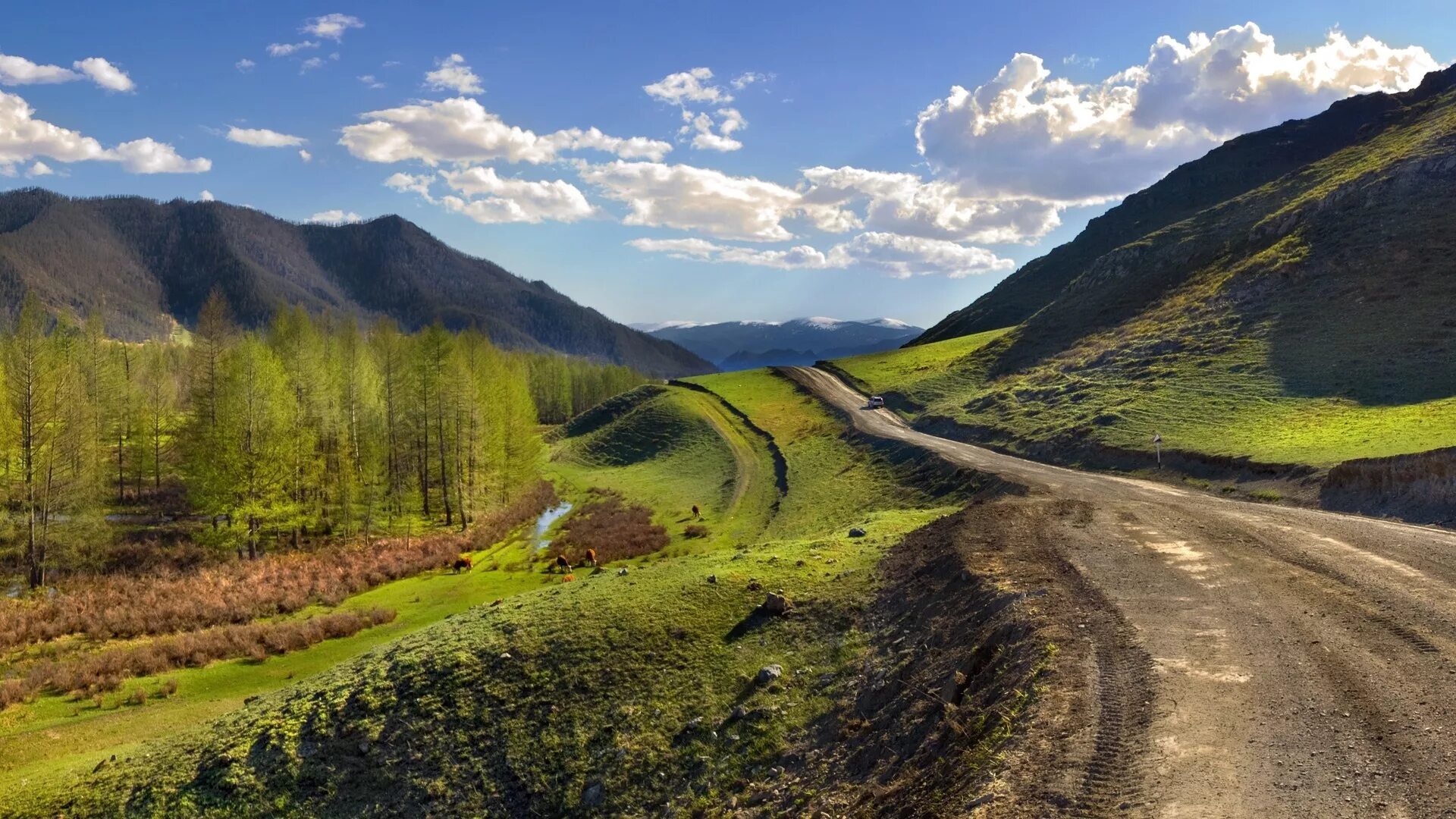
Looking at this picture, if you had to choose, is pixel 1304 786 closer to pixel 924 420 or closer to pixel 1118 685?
pixel 1118 685

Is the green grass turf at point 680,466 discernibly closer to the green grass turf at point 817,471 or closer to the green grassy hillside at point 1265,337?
the green grass turf at point 817,471

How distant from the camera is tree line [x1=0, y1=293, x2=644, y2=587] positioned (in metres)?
43.3

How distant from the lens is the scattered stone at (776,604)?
22.4m

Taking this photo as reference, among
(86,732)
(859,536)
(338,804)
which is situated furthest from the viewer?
(859,536)

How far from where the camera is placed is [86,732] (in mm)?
24312

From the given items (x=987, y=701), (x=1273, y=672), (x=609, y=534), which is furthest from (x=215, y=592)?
(x=1273, y=672)

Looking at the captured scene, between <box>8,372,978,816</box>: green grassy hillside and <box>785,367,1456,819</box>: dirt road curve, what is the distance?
7282 mm

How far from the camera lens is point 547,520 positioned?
6544 cm

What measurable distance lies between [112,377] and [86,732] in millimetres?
59594

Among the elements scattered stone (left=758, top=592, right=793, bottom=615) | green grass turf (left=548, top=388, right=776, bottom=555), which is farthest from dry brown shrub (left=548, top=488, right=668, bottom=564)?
scattered stone (left=758, top=592, right=793, bottom=615)

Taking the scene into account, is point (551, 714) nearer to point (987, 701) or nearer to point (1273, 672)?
point (987, 701)

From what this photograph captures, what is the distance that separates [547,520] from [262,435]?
2431 centimetres

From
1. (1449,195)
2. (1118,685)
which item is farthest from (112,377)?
(1449,195)

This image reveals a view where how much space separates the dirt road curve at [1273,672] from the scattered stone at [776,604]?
8.83 m
